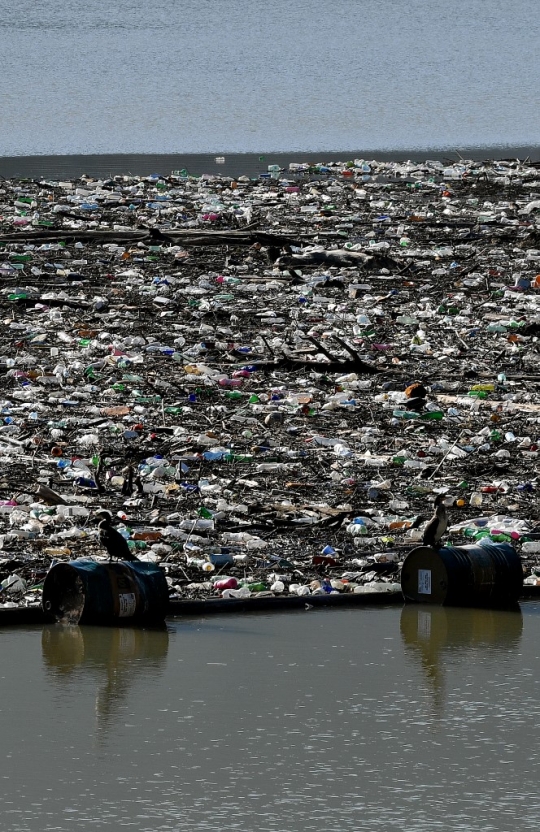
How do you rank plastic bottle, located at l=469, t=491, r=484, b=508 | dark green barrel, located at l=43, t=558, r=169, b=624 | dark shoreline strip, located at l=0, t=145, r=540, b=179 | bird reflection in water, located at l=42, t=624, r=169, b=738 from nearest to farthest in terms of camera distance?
1. bird reflection in water, located at l=42, t=624, r=169, b=738
2. dark green barrel, located at l=43, t=558, r=169, b=624
3. plastic bottle, located at l=469, t=491, r=484, b=508
4. dark shoreline strip, located at l=0, t=145, r=540, b=179

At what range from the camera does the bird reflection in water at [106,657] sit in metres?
4.41

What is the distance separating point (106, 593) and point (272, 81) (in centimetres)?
2921

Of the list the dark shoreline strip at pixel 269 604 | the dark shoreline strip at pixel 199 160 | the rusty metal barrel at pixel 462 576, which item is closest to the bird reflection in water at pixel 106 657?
the dark shoreline strip at pixel 269 604

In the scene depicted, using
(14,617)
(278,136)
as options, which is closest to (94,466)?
(14,617)

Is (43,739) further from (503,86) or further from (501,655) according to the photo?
(503,86)

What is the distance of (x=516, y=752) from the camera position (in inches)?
152

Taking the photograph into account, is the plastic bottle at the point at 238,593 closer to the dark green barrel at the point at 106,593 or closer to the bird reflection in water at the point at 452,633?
the dark green barrel at the point at 106,593

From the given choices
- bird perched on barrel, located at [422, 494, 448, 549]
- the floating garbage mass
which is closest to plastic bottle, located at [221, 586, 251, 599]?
the floating garbage mass

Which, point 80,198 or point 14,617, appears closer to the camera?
point 14,617

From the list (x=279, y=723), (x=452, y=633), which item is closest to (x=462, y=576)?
(x=452, y=633)

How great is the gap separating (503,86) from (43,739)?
3203 cm

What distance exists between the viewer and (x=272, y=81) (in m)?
33.2

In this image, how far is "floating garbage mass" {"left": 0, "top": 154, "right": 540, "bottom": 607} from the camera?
20.3ft

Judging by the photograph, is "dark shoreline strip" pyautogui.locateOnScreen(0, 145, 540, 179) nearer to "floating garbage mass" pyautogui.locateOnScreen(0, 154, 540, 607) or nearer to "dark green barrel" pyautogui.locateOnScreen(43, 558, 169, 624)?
"floating garbage mass" pyautogui.locateOnScreen(0, 154, 540, 607)
